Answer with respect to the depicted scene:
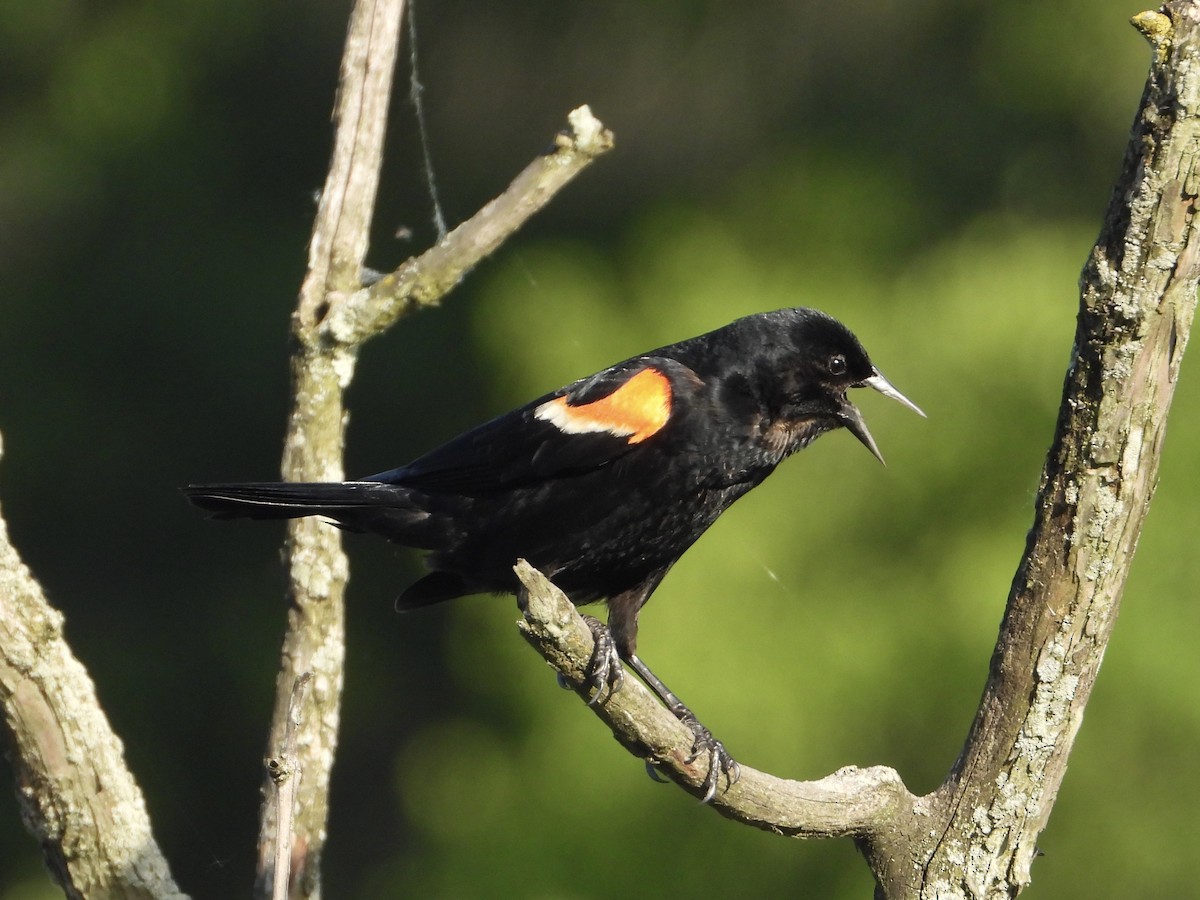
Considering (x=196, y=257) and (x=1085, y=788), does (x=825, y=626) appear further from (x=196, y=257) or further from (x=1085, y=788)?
(x=196, y=257)

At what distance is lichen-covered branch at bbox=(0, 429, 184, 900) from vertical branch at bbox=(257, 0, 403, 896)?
0.46 meters

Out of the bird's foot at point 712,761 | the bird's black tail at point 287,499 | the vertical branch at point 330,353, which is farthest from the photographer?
the vertical branch at point 330,353

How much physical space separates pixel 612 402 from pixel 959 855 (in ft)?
3.50

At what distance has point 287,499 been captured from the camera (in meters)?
2.71

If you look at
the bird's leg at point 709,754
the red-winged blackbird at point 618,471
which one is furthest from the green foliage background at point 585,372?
the red-winged blackbird at point 618,471

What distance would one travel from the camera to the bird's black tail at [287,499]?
2.68 metres

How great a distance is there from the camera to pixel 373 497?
2832 mm

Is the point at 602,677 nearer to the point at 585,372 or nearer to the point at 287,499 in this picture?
the point at 287,499

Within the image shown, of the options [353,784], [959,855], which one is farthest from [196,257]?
[959,855]

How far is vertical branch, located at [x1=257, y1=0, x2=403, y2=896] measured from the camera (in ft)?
9.14

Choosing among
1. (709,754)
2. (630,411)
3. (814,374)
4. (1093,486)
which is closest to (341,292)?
(630,411)

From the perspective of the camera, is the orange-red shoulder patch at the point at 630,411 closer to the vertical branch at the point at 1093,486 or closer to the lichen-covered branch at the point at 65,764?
the vertical branch at the point at 1093,486

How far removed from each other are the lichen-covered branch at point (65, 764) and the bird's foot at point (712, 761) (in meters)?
0.90

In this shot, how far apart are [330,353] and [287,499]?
315 millimetres
